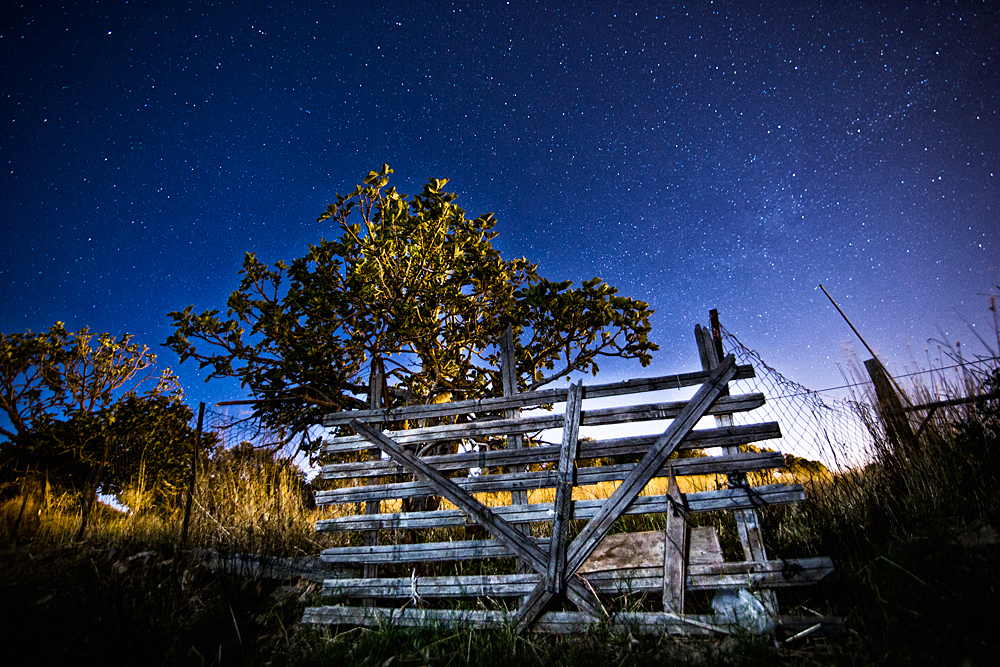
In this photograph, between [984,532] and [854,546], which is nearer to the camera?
[984,532]

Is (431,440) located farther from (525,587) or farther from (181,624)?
(181,624)

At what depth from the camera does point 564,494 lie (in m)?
4.03

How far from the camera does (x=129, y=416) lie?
10.3 meters

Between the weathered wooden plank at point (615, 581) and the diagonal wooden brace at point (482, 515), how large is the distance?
0.13m

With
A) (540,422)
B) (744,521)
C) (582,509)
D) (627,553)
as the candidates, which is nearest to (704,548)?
(744,521)

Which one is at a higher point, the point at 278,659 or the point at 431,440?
the point at 431,440

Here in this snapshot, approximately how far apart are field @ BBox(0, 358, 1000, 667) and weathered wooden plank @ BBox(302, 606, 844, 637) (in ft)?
0.34

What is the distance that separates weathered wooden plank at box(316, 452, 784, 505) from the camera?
148 inches

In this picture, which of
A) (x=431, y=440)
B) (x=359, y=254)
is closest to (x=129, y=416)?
(x=359, y=254)

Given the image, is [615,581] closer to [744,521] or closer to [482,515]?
[744,521]

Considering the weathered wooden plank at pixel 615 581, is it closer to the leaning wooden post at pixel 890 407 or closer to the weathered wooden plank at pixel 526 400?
the weathered wooden plank at pixel 526 400

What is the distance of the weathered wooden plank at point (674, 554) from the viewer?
11.2 feet

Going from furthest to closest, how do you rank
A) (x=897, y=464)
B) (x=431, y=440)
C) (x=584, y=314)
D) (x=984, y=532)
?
(x=584, y=314) < (x=431, y=440) < (x=897, y=464) < (x=984, y=532)

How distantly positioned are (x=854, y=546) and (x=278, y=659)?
5.23m
